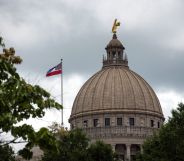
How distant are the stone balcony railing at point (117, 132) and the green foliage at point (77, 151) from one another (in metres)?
50.6

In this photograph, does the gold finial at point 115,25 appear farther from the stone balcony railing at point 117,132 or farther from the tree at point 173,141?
the tree at point 173,141

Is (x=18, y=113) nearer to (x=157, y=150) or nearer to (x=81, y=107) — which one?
(x=157, y=150)

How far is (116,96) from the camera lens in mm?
132125

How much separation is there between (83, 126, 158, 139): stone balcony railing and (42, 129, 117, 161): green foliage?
166ft

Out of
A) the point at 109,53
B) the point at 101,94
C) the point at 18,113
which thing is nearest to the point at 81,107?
Result: the point at 101,94

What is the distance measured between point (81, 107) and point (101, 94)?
15.4ft

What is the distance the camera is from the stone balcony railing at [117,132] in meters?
128

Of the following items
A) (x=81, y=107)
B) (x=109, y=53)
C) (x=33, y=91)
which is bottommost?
(x=33, y=91)

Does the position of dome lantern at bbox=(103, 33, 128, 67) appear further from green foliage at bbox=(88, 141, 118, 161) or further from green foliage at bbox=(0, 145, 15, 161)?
green foliage at bbox=(0, 145, 15, 161)

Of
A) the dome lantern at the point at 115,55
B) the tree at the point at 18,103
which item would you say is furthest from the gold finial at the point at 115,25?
the tree at the point at 18,103

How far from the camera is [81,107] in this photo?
5256 inches

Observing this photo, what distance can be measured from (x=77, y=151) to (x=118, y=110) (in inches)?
2441

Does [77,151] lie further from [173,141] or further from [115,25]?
[115,25]

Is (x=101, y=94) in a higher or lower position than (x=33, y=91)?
higher
